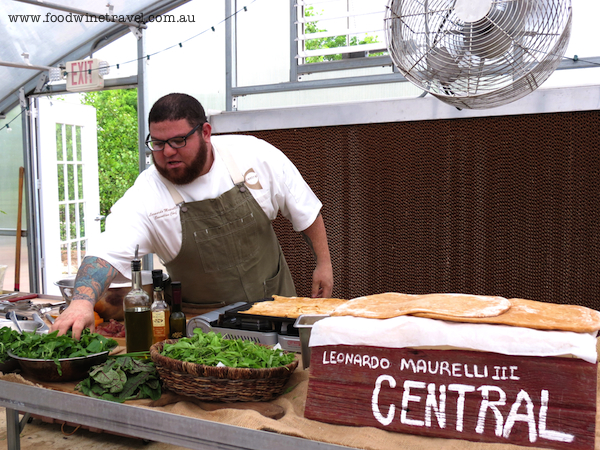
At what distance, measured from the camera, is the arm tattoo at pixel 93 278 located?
1.86m

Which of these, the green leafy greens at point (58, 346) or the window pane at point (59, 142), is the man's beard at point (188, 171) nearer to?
the green leafy greens at point (58, 346)

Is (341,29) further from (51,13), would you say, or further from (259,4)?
(51,13)

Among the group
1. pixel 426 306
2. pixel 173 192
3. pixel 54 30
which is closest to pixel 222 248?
pixel 173 192

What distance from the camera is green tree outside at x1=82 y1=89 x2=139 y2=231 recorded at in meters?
15.3

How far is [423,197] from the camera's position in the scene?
3229 millimetres

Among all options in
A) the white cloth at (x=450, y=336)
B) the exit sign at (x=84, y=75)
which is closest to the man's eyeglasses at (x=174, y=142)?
the white cloth at (x=450, y=336)

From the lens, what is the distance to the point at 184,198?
2.30m

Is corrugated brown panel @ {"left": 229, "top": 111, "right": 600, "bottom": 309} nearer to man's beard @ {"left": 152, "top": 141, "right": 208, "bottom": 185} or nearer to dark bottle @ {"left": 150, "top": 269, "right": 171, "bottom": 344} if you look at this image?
man's beard @ {"left": 152, "top": 141, "right": 208, "bottom": 185}

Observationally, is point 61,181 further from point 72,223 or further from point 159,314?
point 159,314

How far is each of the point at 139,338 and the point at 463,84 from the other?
1188 mm

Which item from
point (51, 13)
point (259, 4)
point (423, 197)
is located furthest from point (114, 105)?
point (423, 197)

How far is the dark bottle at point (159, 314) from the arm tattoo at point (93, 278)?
0.30 m

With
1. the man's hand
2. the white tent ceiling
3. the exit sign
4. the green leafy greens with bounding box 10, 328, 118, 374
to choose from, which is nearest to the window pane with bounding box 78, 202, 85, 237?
the white tent ceiling

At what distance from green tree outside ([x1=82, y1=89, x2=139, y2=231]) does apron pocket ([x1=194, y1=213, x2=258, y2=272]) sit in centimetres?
1367
